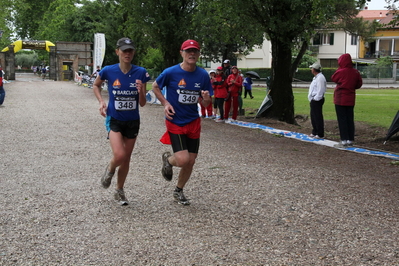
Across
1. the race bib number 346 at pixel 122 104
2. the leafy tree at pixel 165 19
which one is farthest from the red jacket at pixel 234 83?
the race bib number 346 at pixel 122 104

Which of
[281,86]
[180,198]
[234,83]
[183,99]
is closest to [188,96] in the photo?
[183,99]

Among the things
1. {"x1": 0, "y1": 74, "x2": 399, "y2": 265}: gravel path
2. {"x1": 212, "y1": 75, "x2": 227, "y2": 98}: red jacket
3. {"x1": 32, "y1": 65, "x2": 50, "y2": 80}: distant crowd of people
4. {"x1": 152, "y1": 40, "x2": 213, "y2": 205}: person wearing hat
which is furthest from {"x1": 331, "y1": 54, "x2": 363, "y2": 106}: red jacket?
{"x1": 32, "y1": 65, "x2": 50, "y2": 80}: distant crowd of people

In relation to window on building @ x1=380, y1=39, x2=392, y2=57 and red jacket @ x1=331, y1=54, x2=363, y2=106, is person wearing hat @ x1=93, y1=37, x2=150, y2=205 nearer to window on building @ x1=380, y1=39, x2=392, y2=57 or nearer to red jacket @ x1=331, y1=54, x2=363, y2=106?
red jacket @ x1=331, y1=54, x2=363, y2=106

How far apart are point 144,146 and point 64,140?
83.7 inches

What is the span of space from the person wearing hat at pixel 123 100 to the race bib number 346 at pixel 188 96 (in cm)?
45

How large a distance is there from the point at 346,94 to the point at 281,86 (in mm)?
5798

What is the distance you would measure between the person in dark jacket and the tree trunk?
A: 5.14 meters

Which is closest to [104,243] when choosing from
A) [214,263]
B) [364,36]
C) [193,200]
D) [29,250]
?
[29,250]

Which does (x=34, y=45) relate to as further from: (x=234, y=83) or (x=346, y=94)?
(x=346, y=94)

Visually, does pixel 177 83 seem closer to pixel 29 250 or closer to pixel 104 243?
pixel 104 243

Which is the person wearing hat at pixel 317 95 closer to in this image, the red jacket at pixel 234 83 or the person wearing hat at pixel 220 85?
the red jacket at pixel 234 83

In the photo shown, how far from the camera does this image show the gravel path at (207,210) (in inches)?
180

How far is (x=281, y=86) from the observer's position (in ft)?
55.9

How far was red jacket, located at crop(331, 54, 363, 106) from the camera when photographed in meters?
11.3
